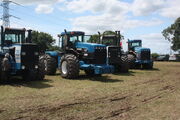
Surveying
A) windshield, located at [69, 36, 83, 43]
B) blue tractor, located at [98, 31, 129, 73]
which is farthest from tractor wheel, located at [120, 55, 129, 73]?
windshield, located at [69, 36, 83, 43]

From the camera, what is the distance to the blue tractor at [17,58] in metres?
13.6

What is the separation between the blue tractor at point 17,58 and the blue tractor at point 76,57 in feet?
5.86

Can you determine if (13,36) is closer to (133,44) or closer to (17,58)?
(17,58)

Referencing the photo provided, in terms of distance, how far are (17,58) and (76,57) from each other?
3.61m

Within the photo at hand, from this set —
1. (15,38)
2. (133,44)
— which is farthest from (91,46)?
(133,44)

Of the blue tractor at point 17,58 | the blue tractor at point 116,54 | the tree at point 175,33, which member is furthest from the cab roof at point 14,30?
the tree at point 175,33

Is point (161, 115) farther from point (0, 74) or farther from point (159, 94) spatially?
point (0, 74)

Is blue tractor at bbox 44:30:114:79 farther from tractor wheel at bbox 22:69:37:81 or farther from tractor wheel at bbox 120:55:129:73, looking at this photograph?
tractor wheel at bbox 120:55:129:73

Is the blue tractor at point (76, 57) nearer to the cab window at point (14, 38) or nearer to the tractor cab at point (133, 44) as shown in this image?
the cab window at point (14, 38)

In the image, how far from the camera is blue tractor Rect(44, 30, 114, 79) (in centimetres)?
1589

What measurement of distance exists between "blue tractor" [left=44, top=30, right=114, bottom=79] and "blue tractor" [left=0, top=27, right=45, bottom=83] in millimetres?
1785

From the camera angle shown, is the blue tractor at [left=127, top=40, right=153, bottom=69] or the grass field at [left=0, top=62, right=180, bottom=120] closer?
the grass field at [left=0, top=62, right=180, bottom=120]

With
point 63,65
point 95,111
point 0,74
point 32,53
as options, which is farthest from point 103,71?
point 95,111

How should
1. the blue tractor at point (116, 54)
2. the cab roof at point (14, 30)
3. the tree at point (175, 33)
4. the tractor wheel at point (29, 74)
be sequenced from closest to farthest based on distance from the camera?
the tractor wheel at point (29, 74)
the cab roof at point (14, 30)
the blue tractor at point (116, 54)
the tree at point (175, 33)
